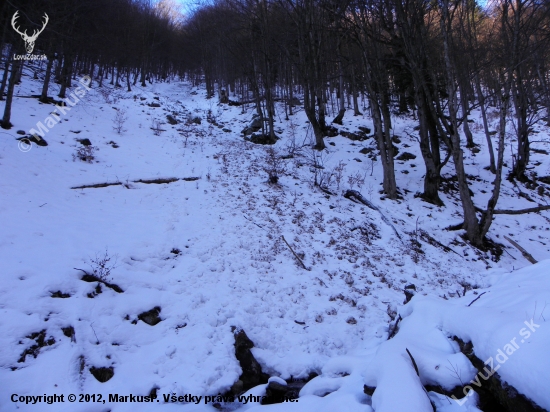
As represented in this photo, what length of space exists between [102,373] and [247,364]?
1940 millimetres

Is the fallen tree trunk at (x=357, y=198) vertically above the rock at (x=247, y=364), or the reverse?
the fallen tree trunk at (x=357, y=198)

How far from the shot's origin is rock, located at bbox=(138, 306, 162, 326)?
464cm

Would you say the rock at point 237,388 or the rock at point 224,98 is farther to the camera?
the rock at point 224,98

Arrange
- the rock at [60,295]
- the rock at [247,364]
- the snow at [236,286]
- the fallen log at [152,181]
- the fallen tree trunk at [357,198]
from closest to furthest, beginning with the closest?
1. the snow at [236,286]
2. the rock at [247,364]
3. the rock at [60,295]
4. the fallen log at [152,181]
5. the fallen tree trunk at [357,198]

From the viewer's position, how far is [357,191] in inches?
450

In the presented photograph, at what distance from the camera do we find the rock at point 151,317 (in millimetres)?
4637

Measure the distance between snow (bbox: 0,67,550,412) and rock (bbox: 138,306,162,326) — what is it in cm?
9

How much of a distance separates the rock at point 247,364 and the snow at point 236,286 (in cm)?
11


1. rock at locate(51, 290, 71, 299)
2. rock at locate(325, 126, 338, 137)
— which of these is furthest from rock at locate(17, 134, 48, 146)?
rock at locate(325, 126, 338, 137)

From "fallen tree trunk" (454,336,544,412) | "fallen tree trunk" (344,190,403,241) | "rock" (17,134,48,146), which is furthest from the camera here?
"fallen tree trunk" (344,190,403,241)

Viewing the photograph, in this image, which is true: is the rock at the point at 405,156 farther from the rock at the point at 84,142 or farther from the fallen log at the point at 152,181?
the rock at the point at 84,142

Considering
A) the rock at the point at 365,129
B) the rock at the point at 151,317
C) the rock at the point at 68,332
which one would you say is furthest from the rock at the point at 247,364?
the rock at the point at 365,129

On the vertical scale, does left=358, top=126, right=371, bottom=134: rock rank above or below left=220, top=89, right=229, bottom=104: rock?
below

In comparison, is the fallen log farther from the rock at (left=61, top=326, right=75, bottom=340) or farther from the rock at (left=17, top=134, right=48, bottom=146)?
the rock at (left=61, top=326, right=75, bottom=340)
